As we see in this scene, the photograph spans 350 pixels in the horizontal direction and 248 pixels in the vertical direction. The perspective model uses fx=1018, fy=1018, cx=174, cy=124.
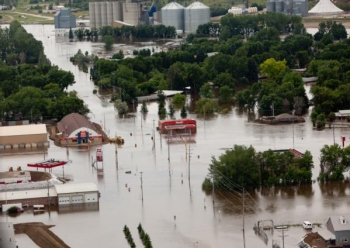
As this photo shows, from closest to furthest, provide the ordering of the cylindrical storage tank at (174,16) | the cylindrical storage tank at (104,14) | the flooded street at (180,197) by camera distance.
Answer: the flooded street at (180,197)
the cylindrical storage tank at (174,16)
the cylindrical storage tank at (104,14)

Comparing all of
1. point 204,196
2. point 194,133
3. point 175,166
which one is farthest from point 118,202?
point 194,133

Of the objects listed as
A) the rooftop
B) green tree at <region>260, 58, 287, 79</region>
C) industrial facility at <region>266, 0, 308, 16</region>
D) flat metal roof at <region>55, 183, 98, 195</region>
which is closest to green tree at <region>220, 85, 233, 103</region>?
green tree at <region>260, 58, 287, 79</region>

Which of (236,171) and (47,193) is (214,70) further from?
(47,193)

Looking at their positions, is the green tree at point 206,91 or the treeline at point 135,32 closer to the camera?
the green tree at point 206,91

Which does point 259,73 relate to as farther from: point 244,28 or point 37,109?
point 244,28

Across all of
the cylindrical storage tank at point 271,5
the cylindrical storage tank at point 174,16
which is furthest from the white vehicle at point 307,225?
the cylindrical storage tank at point 271,5

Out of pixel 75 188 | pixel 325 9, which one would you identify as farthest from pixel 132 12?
pixel 75 188

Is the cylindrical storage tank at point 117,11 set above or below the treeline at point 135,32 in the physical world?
above

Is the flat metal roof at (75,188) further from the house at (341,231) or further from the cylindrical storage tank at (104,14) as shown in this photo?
the cylindrical storage tank at (104,14)
